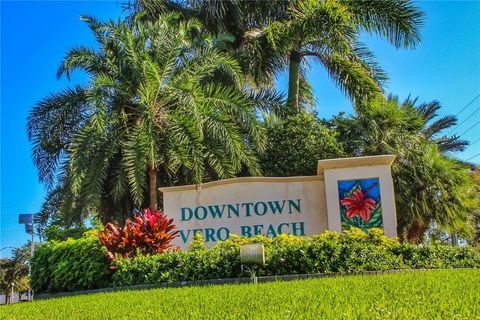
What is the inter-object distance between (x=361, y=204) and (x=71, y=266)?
6.28 metres

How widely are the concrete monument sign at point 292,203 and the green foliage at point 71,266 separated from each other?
10.1 feet

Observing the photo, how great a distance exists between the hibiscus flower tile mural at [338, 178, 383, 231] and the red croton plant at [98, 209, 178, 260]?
412 cm

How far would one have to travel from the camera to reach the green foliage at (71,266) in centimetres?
924

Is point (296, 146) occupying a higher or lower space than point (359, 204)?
higher

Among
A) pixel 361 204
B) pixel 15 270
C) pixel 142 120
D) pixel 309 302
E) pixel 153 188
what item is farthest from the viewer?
pixel 15 270

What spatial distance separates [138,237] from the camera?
9.57 m

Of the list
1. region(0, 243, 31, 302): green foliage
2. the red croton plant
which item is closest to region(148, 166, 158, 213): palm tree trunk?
the red croton plant

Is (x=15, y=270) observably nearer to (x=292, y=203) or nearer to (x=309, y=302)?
(x=292, y=203)

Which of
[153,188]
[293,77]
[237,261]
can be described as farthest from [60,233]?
[293,77]

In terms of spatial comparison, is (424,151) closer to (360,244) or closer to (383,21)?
(383,21)

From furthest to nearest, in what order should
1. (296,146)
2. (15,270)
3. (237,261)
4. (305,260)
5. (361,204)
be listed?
1. (15,270)
2. (296,146)
3. (361,204)
4. (237,261)
5. (305,260)

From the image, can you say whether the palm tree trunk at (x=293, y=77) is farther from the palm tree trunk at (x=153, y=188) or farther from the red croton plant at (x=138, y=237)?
the red croton plant at (x=138, y=237)

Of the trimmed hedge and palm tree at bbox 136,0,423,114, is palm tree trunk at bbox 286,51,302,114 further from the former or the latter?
the trimmed hedge

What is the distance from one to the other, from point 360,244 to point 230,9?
12.5 meters
